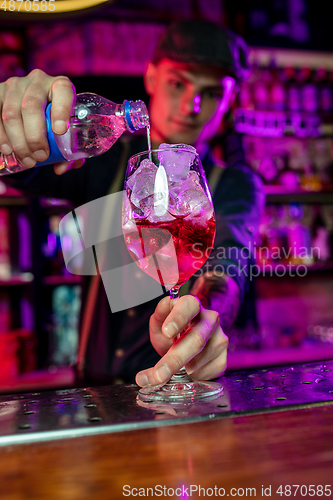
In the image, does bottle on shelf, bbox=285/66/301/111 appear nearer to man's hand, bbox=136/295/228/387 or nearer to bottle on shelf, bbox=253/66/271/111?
bottle on shelf, bbox=253/66/271/111

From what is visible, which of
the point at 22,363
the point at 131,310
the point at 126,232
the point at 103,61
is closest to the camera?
the point at 126,232

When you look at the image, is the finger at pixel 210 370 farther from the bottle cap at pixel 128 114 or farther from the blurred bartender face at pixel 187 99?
the blurred bartender face at pixel 187 99

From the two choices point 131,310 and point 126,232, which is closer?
point 126,232

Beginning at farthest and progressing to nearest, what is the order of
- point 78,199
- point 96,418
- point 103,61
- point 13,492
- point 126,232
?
point 103,61
point 78,199
point 126,232
point 96,418
point 13,492

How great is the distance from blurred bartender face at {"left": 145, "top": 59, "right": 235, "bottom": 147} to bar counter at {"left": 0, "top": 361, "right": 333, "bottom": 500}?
135 cm

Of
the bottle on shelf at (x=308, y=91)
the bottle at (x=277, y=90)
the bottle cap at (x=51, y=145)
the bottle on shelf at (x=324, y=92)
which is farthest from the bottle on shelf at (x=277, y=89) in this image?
the bottle cap at (x=51, y=145)

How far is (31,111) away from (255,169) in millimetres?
2732

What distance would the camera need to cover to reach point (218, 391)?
2.17ft

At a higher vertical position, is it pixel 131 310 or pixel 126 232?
pixel 126 232

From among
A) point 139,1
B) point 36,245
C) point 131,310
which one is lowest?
point 131,310

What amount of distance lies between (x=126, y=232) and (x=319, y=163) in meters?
3.20

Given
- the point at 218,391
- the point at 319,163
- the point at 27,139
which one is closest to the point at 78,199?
the point at 27,139

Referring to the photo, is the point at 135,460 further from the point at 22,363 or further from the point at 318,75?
the point at 318,75

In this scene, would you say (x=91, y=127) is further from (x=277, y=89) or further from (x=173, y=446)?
(x=277, y=89)
